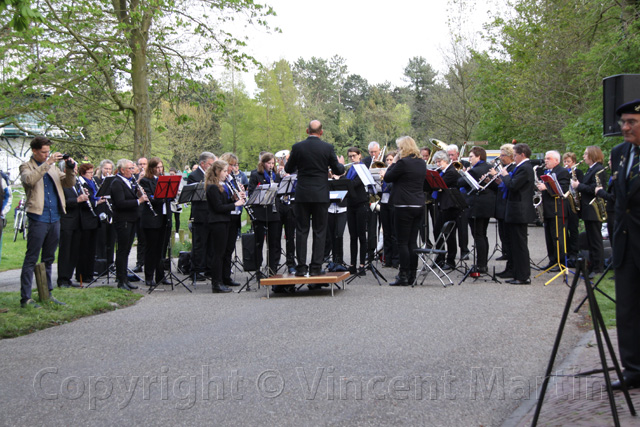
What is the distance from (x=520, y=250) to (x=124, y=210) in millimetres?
7244

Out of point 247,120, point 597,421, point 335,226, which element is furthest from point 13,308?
point 247,120

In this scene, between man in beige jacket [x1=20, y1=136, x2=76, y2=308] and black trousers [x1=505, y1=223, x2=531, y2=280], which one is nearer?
man in beige jacket [x1=20, y1=136, x2=76, y2=308]

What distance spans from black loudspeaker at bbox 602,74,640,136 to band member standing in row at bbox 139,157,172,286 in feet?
25.3

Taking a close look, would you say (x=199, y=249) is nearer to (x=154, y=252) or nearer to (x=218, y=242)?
(x=154, y=252)

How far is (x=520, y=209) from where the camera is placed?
1128cm

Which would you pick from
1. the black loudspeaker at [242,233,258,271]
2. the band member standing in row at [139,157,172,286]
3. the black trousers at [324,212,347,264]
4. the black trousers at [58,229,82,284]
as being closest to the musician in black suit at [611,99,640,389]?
the black trousers at [324,212,347,264]

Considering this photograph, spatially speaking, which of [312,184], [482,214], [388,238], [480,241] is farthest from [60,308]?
[482,214]

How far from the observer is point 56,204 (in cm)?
1000

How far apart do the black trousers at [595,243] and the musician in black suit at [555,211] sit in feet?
1.63

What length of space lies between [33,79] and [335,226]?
1176 cm

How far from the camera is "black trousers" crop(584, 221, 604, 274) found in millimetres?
11945

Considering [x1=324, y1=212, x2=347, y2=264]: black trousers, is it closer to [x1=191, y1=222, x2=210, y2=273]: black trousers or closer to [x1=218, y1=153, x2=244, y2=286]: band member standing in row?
[x1=218, y1=153, x2=244, y2=286]: band member standing in row

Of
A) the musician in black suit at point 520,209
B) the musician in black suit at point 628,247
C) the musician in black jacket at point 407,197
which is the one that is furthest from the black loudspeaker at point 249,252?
the musician in black suit at point 628,247

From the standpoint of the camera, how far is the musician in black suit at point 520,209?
11.3m
